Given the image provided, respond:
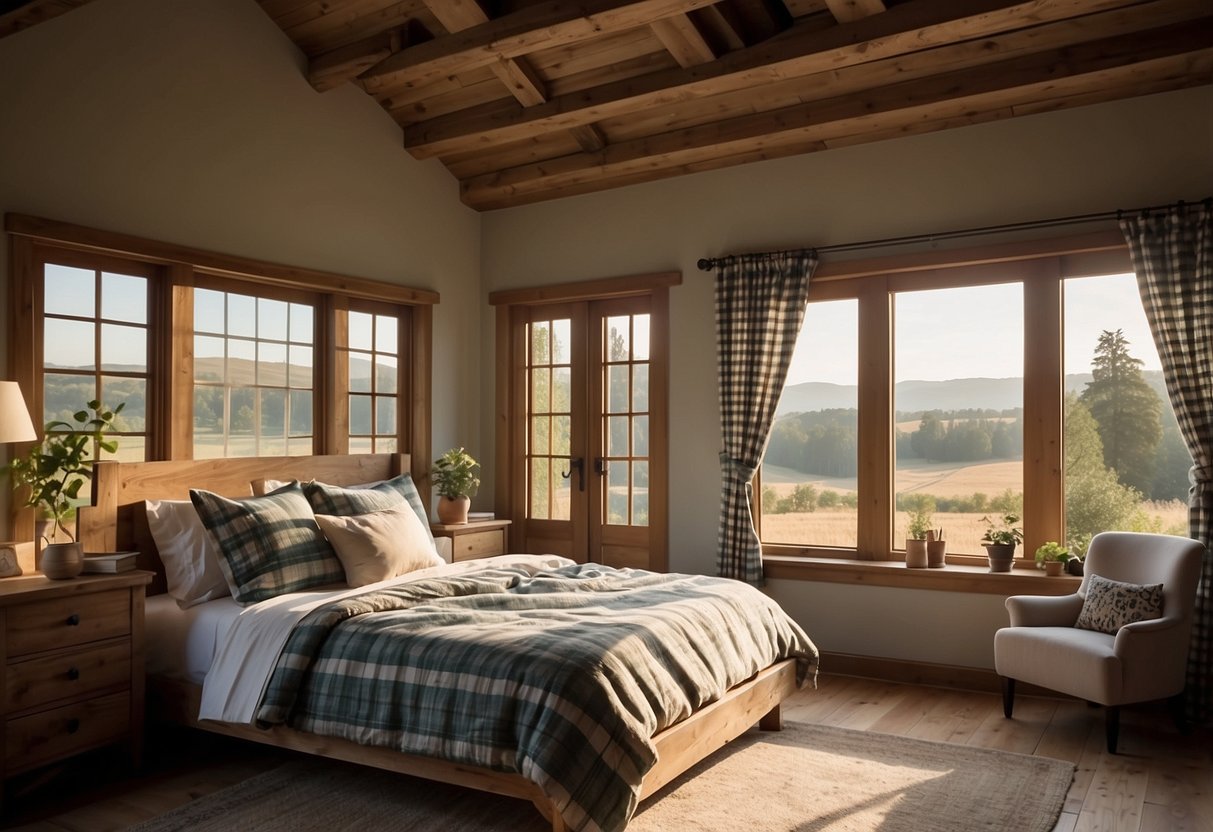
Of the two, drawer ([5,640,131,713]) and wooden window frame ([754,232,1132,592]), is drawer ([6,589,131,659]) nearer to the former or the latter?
drawer ([5,640,131,713])

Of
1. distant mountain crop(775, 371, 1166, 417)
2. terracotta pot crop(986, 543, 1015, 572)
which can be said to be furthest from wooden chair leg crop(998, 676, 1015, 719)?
distant mountain crop(775, 371, 1166, 417)

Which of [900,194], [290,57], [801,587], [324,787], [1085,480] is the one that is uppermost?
[290,57]

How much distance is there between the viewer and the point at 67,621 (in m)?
3.37

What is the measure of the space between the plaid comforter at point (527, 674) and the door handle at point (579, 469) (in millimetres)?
2157

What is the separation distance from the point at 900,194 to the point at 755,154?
86 centimetres

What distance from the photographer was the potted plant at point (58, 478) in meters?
3.49

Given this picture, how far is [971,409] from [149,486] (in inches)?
158

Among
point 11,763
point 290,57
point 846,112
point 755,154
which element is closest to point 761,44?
point 846,112

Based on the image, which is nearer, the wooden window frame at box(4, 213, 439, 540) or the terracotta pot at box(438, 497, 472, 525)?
the wooden window frame at box(4, 213, 439, 540)

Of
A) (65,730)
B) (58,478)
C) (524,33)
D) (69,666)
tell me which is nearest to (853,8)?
(524,33)

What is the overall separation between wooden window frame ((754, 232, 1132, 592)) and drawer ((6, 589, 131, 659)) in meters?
3.24

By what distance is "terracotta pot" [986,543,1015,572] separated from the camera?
4602mm

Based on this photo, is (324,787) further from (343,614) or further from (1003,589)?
(1003,589)

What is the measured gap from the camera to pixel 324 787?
3.38 m
